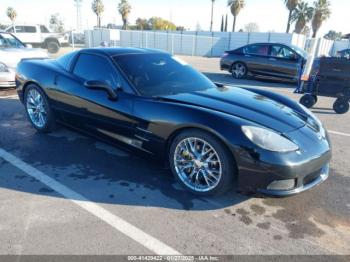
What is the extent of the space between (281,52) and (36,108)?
914cm

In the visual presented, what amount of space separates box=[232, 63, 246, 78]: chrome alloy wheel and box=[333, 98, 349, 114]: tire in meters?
5.39

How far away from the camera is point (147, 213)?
9.17 feet

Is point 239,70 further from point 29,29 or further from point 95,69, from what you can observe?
point 29,29

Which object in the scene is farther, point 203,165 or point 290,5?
point 290,5

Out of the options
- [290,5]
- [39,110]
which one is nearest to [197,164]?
[39,110]

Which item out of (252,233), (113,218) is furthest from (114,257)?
(252,233)

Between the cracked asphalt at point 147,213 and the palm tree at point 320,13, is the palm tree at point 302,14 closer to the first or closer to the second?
the palm tree at point 320,13

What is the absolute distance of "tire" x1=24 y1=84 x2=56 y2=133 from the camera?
4541 mm

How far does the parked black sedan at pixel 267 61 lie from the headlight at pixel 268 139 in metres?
8.45

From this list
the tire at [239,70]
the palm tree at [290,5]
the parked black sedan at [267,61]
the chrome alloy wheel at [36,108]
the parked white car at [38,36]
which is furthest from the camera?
the palm tree at [290,5]

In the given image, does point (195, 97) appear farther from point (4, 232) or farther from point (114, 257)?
point (4, 232)

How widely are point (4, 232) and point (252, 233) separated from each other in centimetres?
204

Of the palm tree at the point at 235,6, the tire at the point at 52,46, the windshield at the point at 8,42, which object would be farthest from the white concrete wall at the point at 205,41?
the windshield at the point at 8,42

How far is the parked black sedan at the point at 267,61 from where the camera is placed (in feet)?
35.6
